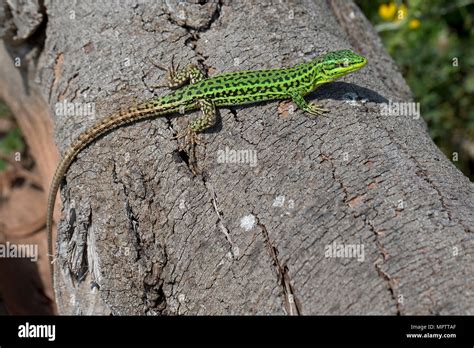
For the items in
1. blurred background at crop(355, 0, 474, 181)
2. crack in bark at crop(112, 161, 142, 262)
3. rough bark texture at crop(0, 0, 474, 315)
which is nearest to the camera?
rough bark texture at crop(0, 0, 474, 315)

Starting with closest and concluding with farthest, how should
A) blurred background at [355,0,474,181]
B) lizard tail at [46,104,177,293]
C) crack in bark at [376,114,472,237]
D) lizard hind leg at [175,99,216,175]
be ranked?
crack in bark at [376,114,472,237] → lizard hind leg at [175,99,216,175] → lizard tail at [46,104,177,293] → blurred background at [355,0,474,181]

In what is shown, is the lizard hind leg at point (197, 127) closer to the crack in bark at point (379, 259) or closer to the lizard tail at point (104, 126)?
the lizard tail at point (104, 126)

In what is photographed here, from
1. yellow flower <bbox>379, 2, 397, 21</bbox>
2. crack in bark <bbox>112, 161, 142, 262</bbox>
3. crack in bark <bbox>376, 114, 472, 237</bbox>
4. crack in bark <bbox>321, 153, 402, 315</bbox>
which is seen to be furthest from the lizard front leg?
yellow flower <bbox>379, 2, 397, 21</bbox>

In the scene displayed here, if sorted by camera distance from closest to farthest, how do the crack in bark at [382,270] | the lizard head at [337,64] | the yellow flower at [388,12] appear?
the crack in bark at [382,270] < the lizard head at [337,64] < the yellow flower at [388,12]

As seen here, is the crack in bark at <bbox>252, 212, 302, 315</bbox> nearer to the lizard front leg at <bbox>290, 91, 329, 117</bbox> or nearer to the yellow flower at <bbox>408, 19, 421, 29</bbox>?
the lizard front leg at <bbox>290, 91, 329, 117</bbox>

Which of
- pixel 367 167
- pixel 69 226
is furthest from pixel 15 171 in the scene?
pixel 367 167

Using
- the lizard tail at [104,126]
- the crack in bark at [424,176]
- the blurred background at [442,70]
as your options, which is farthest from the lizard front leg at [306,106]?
the blurred background at [442,70]
